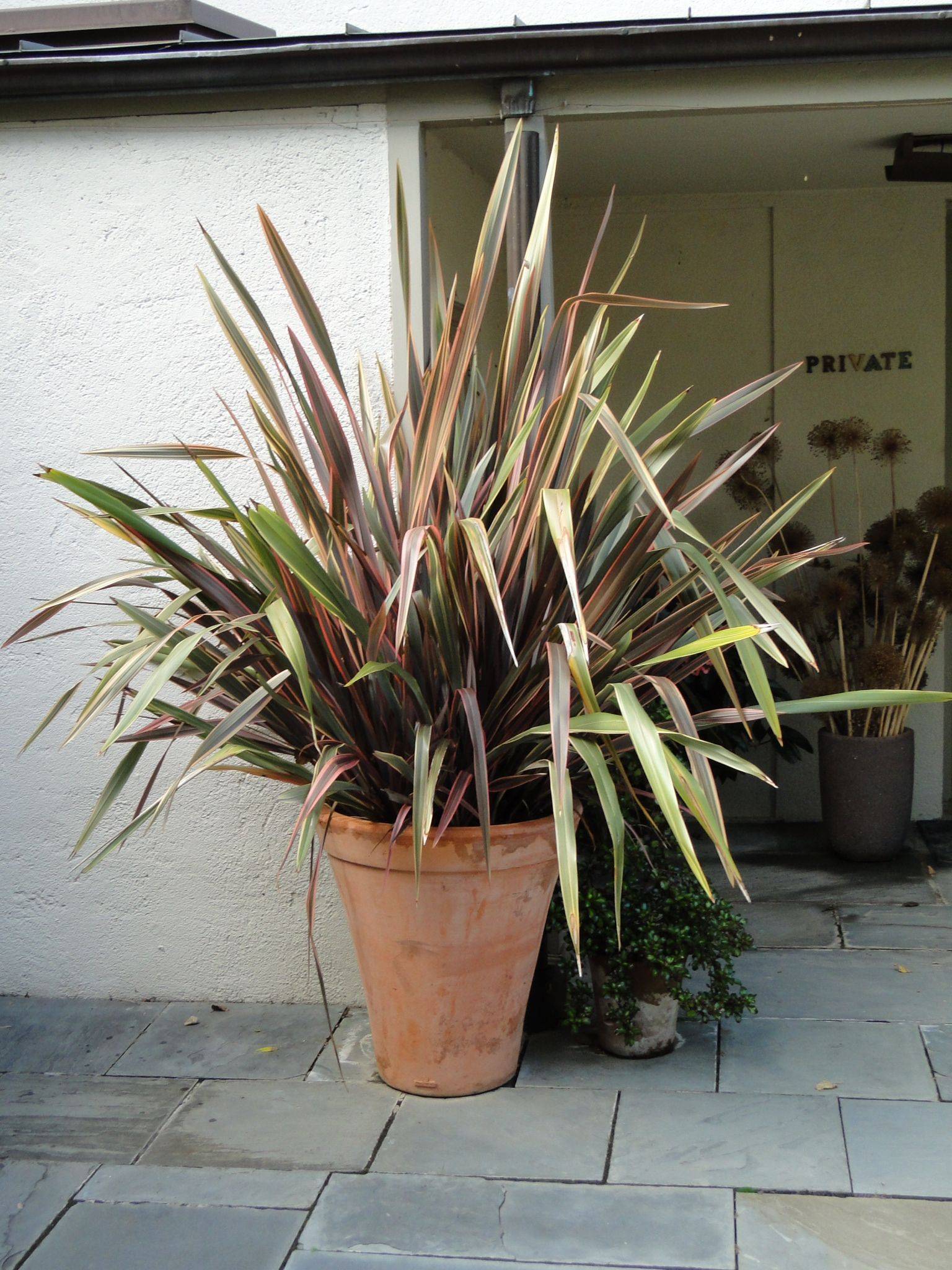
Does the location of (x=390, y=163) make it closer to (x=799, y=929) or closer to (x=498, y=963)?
(x=498, y=963)

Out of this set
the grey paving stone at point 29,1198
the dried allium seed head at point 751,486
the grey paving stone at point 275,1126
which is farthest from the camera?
the dried allium seed head at point 751,486

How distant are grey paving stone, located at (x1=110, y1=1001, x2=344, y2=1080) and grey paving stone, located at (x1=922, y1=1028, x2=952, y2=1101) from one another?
1.38m

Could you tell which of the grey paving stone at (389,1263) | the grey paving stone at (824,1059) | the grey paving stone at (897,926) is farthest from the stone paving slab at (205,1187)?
the grey paving stone at (897,926)

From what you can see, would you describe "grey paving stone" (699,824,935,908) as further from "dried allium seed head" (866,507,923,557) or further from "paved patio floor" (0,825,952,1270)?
"dried allium seed head" (866,507,923,557)

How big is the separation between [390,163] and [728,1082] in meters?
2.25

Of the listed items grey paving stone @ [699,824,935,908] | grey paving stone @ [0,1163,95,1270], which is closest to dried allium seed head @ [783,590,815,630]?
grey paving stone @ [699,824,935,908]

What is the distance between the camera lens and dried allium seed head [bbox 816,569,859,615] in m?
4.10

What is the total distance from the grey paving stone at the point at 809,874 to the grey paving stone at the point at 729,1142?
131 cm

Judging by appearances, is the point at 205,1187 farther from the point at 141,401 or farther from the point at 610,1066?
the point at 141,401

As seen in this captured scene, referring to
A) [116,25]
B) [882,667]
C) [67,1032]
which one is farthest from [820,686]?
[116,25]

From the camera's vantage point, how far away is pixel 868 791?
4.08m

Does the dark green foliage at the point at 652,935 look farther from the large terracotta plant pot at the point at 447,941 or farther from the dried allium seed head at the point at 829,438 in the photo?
the dried allium seed head at the point at 829,438

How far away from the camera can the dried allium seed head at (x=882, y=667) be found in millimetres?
4020

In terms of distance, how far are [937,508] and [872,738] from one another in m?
0.77
